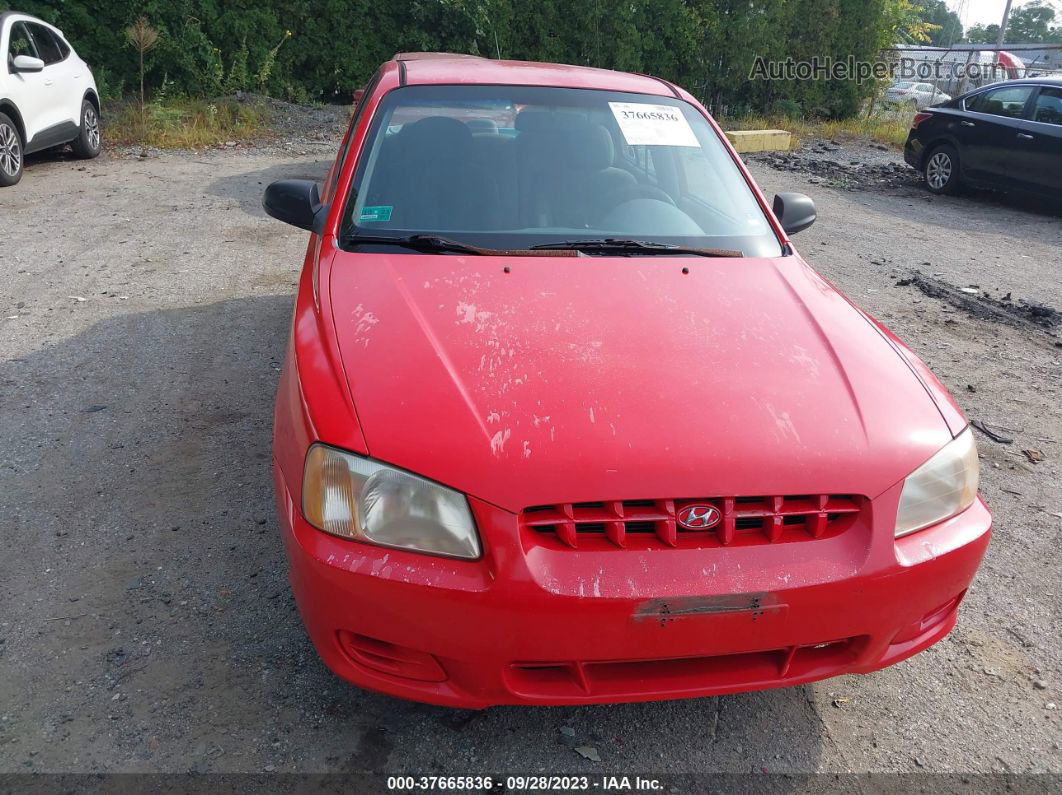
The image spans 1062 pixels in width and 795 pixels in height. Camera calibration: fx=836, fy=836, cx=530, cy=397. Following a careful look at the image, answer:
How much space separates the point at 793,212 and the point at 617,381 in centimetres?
178

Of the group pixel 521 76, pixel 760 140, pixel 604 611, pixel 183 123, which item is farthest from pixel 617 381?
pixel 760 140

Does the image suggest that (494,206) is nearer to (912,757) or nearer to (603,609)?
(603,609)

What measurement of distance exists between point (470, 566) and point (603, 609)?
0.30 metres

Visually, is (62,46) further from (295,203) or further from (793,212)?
(793,212)

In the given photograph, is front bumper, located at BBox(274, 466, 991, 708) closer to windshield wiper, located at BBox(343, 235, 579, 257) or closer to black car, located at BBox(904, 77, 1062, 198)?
windshield wiper, located at BBox(343, 235, 579, 257)

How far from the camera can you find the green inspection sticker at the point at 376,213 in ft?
9.71

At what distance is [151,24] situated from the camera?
12.1m

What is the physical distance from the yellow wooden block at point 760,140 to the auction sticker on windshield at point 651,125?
31.9 feet

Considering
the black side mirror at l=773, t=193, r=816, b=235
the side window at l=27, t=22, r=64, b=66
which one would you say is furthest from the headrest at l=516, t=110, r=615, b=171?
the side window at l=27, t=22, r=64, b=66

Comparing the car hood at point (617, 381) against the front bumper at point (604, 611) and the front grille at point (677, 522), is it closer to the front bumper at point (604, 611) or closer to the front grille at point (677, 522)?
the front grille at point (677, 522)

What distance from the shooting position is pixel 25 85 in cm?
857

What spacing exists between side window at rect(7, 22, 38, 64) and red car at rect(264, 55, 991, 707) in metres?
8.23

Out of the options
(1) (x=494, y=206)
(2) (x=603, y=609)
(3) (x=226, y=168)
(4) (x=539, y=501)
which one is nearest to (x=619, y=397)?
(4) (x=539, y=501)

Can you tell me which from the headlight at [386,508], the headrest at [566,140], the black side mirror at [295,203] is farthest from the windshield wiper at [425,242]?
the headlight at [386,508]
